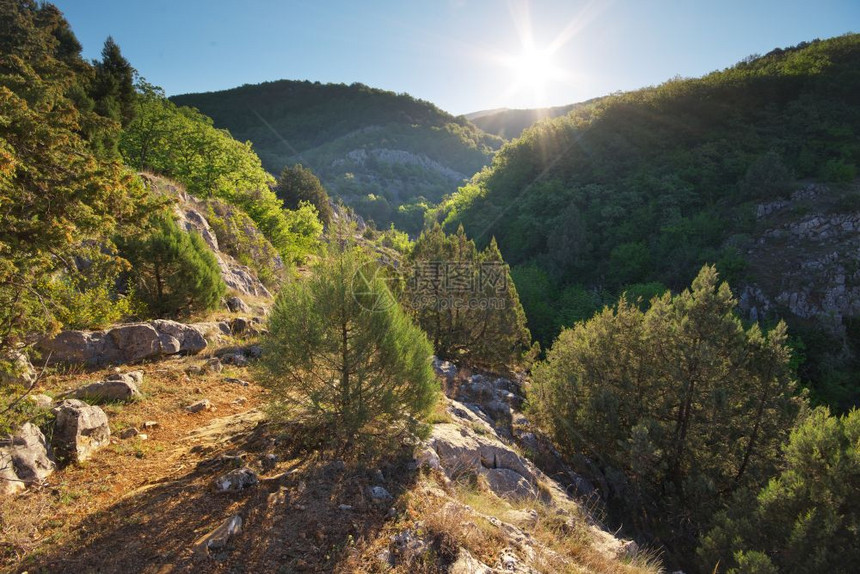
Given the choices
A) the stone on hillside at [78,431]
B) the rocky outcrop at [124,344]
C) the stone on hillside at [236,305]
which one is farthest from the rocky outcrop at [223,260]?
the stone on hillside at [78,431]

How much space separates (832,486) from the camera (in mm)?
7828

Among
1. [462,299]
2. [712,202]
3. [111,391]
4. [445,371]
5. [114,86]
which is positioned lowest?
[445,371]

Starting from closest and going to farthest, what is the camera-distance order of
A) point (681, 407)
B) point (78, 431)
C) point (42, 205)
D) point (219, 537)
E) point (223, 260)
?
point (219, 537)
point (42, 205)
point (78, 431)
point (681, 407)
point (223, 260)

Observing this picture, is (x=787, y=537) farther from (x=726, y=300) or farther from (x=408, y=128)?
(x=408, y=128)

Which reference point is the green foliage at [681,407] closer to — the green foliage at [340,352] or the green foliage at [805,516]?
the green foliage at [805,516]

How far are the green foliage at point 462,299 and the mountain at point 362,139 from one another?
7292 cm

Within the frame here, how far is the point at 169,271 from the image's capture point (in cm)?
1109

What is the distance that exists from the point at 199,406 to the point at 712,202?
44.5 m

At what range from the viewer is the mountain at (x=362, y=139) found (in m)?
104

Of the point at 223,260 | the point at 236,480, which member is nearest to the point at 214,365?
the point at 236,480

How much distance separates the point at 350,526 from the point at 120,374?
6.22 m

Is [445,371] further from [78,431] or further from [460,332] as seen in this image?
[78,431]

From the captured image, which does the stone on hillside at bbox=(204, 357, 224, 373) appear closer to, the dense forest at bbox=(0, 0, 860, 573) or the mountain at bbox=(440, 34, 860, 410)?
the dense forest at bbox=(0, 0, 860, 573)

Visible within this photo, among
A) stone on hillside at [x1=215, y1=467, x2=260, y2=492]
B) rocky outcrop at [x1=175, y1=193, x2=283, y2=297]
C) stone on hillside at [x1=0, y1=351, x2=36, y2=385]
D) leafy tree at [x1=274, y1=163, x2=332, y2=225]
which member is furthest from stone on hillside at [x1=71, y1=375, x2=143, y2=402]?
leafy tree at [x1=274, y1=163, x2=332, y2=225]
